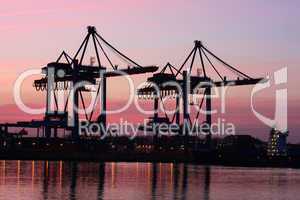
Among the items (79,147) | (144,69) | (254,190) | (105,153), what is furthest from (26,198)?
(105,153)

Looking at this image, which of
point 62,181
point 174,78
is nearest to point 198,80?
point 174,78

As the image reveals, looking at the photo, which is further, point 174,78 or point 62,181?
point 174,78

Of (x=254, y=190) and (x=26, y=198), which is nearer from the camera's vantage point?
(x=26, y=198)

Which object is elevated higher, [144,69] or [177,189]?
[144,69]

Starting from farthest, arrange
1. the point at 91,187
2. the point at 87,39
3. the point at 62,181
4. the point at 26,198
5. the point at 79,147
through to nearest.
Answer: the point at 79,147
the point at 87,39
the point at 62,181
the point at 91,187
the point at 26,198

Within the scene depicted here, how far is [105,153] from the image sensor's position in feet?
384

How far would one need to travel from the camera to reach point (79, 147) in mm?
109312

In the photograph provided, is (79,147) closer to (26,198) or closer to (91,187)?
(91,187)

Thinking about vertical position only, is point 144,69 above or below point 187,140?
above

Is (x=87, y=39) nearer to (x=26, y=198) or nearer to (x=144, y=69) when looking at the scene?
(x=144, y=69)

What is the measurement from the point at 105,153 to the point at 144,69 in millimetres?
31411

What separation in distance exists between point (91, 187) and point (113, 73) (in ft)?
152

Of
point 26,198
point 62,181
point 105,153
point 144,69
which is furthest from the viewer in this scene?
point 105,153

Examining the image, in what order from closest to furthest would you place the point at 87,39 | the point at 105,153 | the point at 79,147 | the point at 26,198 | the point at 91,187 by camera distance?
the point at 26,198 → the point at 91,187 → the point at 87,39 → the point at 79,147 → the point at 105,153
